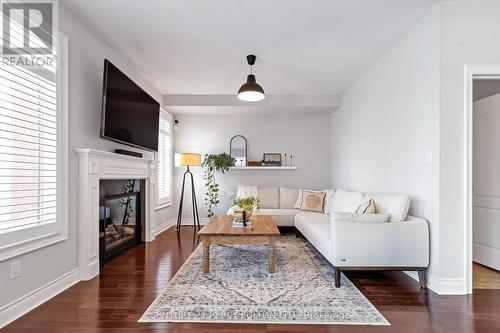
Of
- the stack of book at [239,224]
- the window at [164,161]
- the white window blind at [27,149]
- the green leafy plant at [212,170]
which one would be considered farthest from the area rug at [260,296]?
the green leafy plant at [212,170]

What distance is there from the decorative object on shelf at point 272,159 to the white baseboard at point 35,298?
13.4 feet

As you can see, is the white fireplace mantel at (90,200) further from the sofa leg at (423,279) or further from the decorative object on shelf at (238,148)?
the sofa leg at (423,279)

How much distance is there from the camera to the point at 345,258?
2.70 metres

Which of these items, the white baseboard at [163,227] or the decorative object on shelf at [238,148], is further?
the decorative object on shelf at [238,148]

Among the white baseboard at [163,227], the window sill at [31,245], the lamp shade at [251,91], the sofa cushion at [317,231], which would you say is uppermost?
the lamp shade at [251,91]

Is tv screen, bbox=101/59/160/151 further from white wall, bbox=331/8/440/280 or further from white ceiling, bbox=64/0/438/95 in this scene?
white wall, bbox=331/8/440/280

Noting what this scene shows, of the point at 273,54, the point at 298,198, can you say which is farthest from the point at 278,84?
the point at 298,198

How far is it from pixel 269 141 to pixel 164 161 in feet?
7.40

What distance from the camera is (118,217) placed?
3.97 metres

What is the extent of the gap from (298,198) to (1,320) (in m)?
4.51

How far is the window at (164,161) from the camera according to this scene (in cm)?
549

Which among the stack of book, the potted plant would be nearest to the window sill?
the stack of book

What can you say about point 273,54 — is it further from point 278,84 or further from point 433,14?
point 433,14

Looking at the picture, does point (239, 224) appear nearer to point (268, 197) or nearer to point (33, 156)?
point (33, 156)
